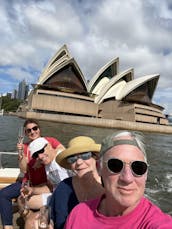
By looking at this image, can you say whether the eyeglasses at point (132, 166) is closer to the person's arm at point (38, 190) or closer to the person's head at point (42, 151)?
the person's head at point (42, 151)

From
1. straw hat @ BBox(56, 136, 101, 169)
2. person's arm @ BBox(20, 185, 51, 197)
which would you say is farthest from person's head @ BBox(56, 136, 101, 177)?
person's arm @ BBox(20, 185, 51, 197)

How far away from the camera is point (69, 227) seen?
1.25 m

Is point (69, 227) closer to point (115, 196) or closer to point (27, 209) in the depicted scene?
point (115, 196)

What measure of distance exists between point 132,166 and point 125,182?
2.6 inches

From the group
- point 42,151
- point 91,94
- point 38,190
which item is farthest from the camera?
point 91,94

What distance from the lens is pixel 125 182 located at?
3.55 feet

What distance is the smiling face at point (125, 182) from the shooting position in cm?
108

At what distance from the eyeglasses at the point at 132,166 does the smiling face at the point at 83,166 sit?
60 centimetres

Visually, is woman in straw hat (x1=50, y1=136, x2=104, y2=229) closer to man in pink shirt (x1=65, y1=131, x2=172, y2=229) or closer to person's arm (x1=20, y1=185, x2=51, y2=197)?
man in pink shirt (x1=65, y1=131, x2=172, y2=229)

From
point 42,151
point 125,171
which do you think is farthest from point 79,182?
point 125,171

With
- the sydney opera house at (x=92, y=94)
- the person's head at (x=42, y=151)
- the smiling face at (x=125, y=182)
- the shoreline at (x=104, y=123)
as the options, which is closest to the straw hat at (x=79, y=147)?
the person's head at (x=42, y=151)

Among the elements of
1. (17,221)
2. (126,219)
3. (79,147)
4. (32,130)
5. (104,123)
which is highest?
(104,123)

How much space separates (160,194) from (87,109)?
3523 centimetres

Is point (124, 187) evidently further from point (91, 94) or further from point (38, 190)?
point (91, 94)
